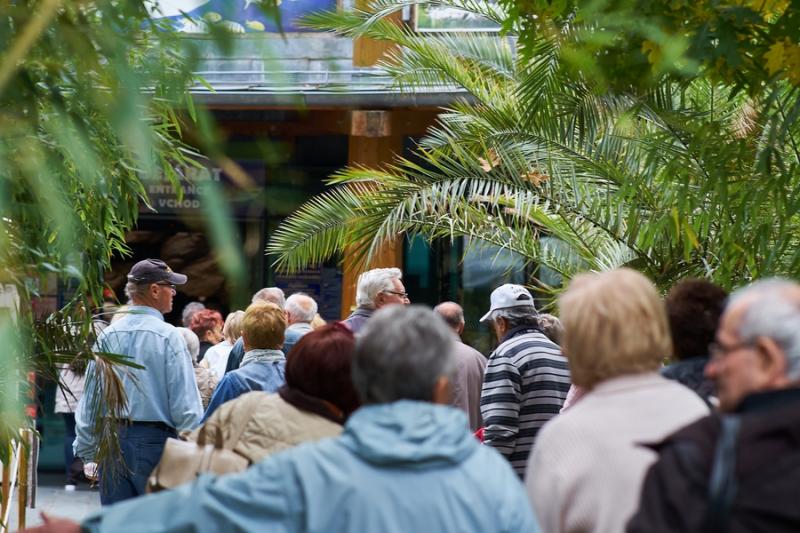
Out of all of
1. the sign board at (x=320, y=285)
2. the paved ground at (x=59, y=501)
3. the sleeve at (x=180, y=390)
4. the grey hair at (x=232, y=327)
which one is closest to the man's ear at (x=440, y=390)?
the sleeve at (x=180, y=390)

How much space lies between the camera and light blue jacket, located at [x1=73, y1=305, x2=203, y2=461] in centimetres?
670

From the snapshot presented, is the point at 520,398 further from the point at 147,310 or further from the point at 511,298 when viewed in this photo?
the point at 147,310

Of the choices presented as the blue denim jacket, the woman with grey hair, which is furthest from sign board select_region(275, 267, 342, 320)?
the blue denim jacket

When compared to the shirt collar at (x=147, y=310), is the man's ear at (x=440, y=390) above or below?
above

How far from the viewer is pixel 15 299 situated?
4.69 meters

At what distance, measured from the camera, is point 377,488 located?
2701 mm

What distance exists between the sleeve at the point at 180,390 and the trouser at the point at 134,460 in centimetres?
12

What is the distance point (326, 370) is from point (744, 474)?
1.52 metres

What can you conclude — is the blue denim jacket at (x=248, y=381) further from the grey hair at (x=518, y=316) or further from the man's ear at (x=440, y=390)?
the man's ear at (x=440, y=390)

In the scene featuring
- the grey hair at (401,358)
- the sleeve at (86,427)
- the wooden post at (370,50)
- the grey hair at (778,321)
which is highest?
the wooden post at (370,50)

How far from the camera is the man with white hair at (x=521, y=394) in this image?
6434 mm

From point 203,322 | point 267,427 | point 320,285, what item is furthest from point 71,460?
point 267,427

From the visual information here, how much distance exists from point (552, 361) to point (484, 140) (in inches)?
115

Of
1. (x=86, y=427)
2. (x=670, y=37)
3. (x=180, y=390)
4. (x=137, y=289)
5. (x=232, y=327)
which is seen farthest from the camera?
(x=232, y=327)
